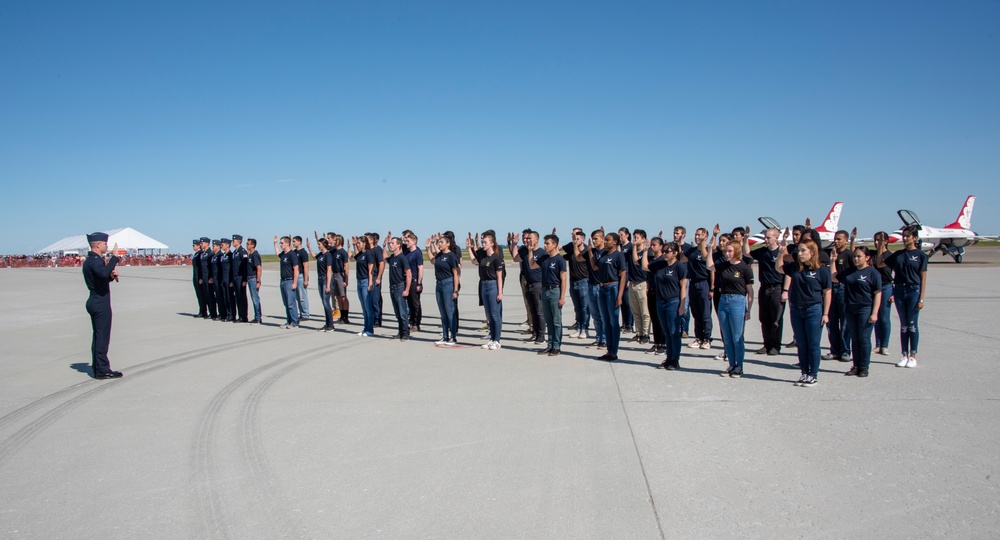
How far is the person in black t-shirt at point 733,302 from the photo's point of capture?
7.72 metres

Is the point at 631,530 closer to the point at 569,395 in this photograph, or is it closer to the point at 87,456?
the point at 569,395

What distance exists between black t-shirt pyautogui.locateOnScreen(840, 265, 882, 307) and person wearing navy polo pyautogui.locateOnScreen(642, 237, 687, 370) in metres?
1.97

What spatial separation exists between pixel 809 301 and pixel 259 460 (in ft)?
19.8

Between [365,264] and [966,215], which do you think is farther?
[966,215]

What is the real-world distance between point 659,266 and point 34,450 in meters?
7.32

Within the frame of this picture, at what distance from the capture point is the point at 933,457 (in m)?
4.82

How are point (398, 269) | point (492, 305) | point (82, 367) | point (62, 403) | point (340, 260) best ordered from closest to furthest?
point (62, 403), point (82, 367), point (492, 305), point (398, 269), point (340, 260)

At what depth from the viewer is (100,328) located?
26.7 feet

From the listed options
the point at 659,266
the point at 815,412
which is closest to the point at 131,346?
the point at 659,266

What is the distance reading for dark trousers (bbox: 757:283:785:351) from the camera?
919 centimetres

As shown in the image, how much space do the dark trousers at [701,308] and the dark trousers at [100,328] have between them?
324 inches

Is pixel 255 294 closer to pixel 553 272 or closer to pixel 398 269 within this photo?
pixel 398 269

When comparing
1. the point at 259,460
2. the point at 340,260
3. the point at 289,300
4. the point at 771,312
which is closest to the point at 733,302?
the point at 771,312

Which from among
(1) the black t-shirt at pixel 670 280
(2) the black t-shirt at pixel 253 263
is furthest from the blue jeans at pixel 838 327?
(2) the black t-shirt at pixel 253 263
